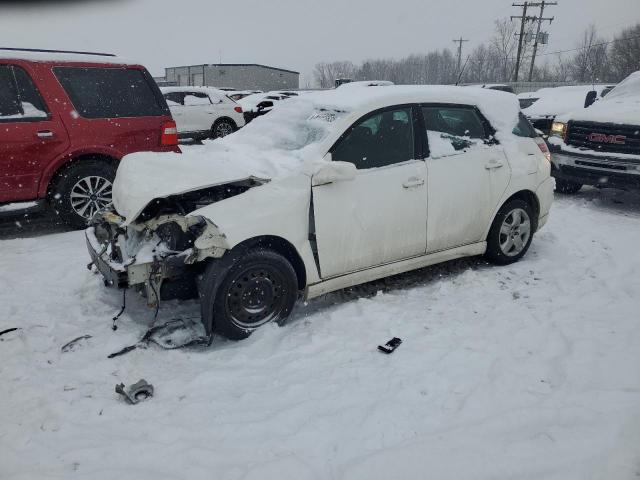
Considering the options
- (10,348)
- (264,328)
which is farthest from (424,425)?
(10,348)

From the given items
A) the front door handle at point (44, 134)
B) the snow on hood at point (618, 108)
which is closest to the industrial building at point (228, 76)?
the snow on hood at point (618, 108)

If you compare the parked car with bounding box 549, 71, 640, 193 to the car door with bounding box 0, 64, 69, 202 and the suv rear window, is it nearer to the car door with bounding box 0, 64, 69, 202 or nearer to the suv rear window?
the suv rear window

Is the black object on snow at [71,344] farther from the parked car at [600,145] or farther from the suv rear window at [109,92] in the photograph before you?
the parked car at [600,145]

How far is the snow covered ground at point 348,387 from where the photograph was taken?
2.48 metres

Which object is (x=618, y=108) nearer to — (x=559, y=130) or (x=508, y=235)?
(x=559, y=130)

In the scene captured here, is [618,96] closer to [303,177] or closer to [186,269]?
[303,177]

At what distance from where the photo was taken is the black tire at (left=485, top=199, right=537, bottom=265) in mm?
4867

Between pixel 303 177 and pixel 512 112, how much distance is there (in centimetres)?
264

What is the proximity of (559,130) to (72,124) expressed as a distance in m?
7.40

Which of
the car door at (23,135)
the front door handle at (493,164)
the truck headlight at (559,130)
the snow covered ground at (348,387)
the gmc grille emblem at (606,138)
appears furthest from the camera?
the truck headlight at (559,130)

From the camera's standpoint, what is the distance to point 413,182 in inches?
161

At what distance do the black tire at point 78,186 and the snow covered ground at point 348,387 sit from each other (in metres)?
1.24

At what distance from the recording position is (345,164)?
11.9ft

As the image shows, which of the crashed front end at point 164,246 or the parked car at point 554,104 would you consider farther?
the parked car at point 554,104
